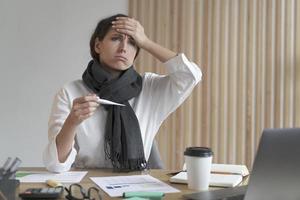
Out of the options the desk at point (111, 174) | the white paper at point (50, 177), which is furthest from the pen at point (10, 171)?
the white paper at point (50, 177)

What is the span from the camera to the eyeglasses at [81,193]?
3.45 ft

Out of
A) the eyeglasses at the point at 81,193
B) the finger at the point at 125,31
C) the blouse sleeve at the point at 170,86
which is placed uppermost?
the finger at the point at 125,31

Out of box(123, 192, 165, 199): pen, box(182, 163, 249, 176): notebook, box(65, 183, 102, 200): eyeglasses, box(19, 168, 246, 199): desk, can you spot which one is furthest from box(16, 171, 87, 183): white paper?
box(182, 163, 249, 176): notebook

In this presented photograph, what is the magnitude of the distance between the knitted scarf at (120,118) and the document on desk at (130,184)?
24cm

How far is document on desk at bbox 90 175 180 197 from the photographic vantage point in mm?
1173

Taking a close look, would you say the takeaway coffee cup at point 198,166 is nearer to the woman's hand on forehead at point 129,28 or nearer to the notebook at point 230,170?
the notebook at point 230,170

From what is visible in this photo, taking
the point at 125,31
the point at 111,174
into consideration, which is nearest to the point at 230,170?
the point at 111,174

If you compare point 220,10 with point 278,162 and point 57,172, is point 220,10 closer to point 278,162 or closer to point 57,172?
point 57,172

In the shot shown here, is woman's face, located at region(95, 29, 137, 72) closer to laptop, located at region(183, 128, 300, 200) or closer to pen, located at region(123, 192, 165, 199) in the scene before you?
pen, located at region(123, 192, 165, 199)

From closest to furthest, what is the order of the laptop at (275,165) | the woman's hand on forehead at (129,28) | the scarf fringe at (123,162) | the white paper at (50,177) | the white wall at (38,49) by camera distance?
the laptop at (275,165) < the white paper at (50,177) < the scarf fringe at (123,162) < the woman's hand on forehead at (129,28) < the white wall at (38,49)

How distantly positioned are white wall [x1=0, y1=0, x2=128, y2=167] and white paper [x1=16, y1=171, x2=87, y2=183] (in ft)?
5.40

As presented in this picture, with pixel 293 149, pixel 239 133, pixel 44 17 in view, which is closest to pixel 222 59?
pixel 239 133

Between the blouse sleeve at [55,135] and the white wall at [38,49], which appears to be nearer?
the blouse sleeve at [55,135]

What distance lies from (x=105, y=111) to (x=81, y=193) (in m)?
0.73
